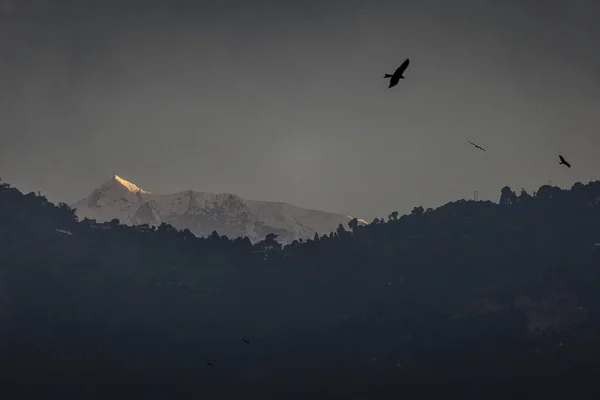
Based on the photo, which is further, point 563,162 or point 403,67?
point 563,162

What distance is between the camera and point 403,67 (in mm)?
47219

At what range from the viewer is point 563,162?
6081 centimetres

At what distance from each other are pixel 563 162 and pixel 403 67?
18175 millimetres
